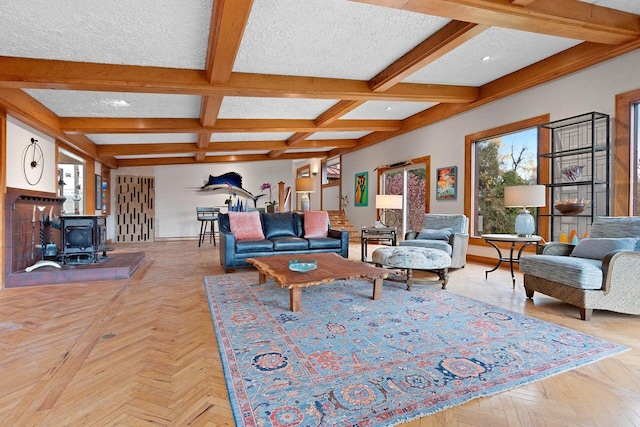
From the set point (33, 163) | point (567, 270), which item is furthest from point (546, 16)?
point (33, 163)

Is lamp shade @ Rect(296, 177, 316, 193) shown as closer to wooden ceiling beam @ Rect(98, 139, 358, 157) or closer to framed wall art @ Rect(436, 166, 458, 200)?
wooden ceiling beam @ Rect(98, 139, 358, 157)

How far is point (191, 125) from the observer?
5801 millimetres

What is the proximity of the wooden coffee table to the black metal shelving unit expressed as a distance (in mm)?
2417

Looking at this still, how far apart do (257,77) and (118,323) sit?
10.1ft

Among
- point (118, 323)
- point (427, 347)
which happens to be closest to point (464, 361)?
point (427, 347)

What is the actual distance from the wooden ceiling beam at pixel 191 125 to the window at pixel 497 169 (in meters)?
2.23

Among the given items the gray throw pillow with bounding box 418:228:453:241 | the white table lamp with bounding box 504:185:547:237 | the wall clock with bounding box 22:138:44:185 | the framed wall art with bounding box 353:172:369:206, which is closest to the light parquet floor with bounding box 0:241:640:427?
the white table lamp with bounding box 504:185:547:237

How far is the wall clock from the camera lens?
14.4 feet

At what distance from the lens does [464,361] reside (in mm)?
1912

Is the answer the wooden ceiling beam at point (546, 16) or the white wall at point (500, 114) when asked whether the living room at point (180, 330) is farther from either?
the wooden ceiling beam at point (546, 16)

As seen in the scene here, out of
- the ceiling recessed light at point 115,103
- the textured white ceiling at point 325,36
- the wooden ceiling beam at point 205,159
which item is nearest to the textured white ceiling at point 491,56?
the textured white ceiling at point 325,36

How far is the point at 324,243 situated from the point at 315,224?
1.70ft

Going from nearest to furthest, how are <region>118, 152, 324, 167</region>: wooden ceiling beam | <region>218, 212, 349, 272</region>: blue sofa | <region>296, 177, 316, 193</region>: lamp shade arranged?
<region>218, 212, 349, 272</region>: blue sofa, <region>296, 177, 316, 193</region>: lamp shade, <region>118, 152, 324, 167</region>: wooden ceiling beam

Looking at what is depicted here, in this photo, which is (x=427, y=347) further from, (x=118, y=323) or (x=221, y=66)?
(x=221, y=66)
